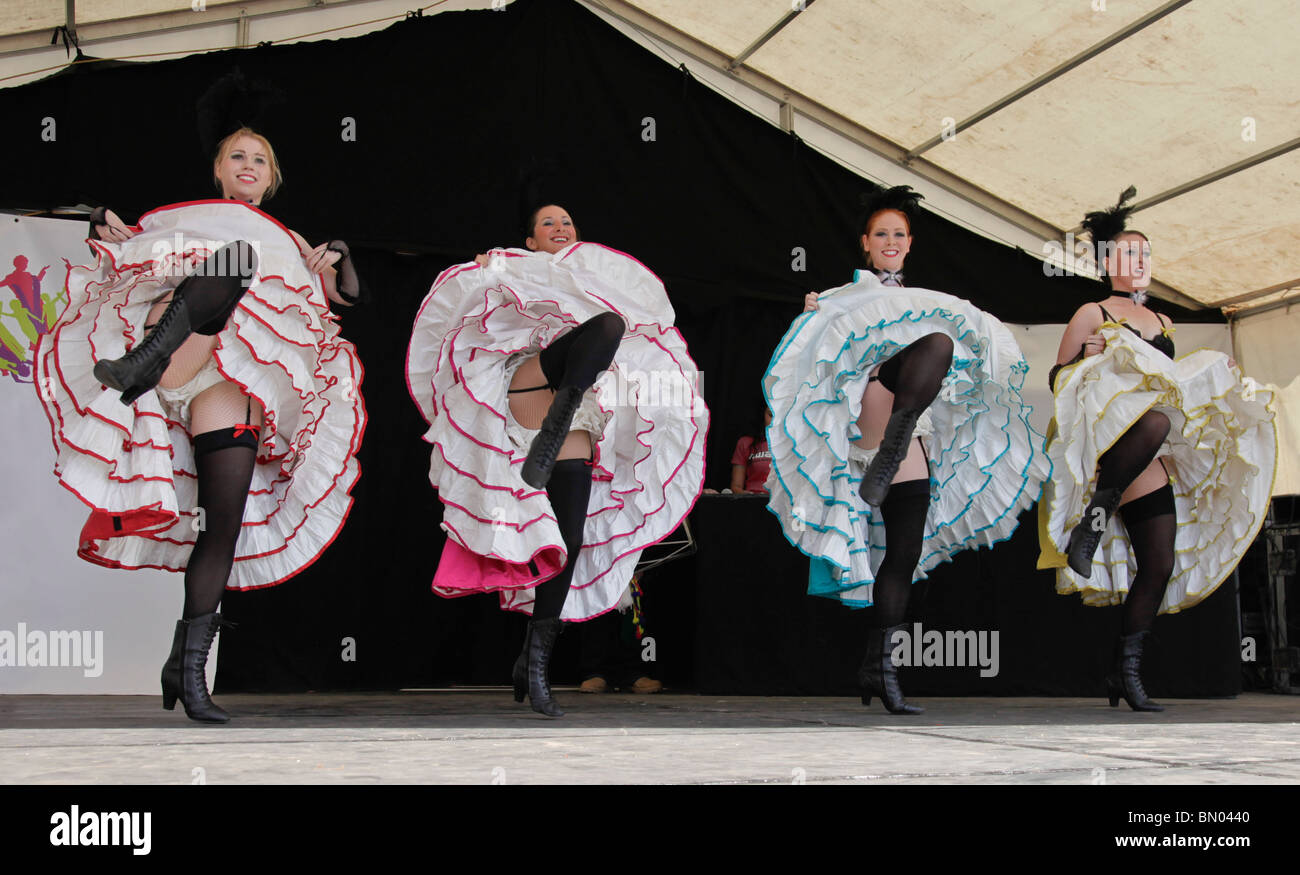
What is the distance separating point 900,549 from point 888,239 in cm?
90

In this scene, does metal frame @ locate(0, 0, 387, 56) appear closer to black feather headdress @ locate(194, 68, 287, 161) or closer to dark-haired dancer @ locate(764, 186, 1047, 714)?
black feather headdress @ locate(194, 68, 287, 161)

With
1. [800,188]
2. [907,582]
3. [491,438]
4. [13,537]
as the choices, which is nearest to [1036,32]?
[800,188]

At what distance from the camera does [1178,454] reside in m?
3.65

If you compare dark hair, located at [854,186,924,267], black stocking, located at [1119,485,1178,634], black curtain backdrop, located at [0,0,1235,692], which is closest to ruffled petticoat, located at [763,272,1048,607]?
dark hair, located at [854,186,924,267]

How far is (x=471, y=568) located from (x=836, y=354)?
3.66 feet

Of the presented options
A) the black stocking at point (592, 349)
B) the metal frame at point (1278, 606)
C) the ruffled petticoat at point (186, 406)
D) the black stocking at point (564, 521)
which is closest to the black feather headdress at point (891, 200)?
the black stocking at point (592, 349)

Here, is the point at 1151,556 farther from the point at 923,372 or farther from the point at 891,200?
the point at 891,200

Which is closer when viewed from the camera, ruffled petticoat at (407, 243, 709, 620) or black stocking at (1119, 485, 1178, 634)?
ruffled petticoat at (407, 243, 709, 620)

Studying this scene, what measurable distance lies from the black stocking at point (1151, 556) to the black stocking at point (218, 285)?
2565mm

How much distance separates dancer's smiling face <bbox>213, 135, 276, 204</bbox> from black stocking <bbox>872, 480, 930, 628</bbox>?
183 cm

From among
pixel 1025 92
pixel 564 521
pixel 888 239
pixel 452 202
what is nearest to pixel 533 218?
pixel 564 521

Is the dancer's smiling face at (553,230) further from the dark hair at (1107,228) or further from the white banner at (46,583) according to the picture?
the white banner at (46,583)

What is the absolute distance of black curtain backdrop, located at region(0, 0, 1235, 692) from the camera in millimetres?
4672

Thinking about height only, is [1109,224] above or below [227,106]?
below
